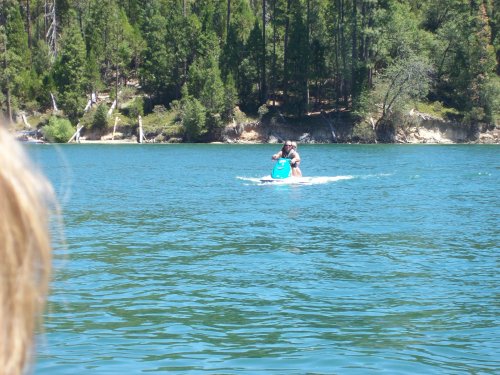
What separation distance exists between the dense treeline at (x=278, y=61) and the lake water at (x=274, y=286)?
4863 centimetres

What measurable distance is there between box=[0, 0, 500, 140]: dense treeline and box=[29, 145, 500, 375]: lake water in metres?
48.6

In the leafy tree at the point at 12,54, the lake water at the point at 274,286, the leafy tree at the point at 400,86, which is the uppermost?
the leafy tree at the point at 12,54

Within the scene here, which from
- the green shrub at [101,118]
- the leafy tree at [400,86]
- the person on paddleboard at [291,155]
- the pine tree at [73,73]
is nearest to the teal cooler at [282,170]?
the person on paddleboard at [291,155]

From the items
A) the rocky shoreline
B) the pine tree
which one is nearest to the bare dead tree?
the pine tree

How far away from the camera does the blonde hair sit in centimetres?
121

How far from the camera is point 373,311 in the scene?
1010 cm

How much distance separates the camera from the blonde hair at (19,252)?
3.96ft

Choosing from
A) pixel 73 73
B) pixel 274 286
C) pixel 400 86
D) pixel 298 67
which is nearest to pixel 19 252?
pixel 274 286

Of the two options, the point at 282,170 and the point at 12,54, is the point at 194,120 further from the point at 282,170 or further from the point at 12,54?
the point at 282,170

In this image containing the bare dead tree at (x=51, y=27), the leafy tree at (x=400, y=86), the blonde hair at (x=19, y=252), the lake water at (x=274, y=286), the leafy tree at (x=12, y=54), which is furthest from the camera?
the bare dead tree at (x=51, y=27)

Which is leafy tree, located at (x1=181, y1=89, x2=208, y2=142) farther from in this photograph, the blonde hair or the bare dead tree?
the blonde hair

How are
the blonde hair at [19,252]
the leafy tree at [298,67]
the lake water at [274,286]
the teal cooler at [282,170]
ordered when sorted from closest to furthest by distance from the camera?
the blonde hair at [19,252] < the lake water at [274,286] < the teal cooler at [282,170] < the leafy tree at [298,67]

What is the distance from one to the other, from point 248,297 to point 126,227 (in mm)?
7839

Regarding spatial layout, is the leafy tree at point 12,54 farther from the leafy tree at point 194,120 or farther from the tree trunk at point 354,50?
the tree trunk at point 354,50
